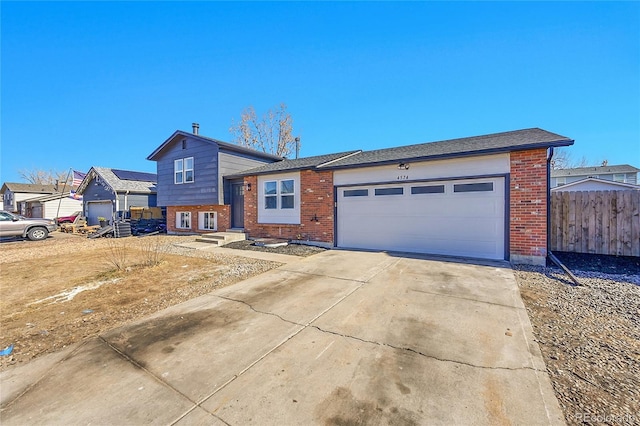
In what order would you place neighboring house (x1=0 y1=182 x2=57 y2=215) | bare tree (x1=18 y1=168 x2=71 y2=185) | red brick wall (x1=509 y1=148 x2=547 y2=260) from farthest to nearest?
bare tree (x1=18 y1=168 x2=71 y2=185), neighboring house (x1=0 y1=182 x2=57 y2=215), red brick wall (x1=509 y1=148 x2=547 y2=260)

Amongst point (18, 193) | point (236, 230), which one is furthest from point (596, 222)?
point (18, 193)

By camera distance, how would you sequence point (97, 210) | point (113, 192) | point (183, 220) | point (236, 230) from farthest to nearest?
1. point (97, 210)
2. point (113, 192)
3. point (183, 220)
4. point (236, 230)

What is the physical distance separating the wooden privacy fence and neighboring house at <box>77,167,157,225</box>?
23.3 meters

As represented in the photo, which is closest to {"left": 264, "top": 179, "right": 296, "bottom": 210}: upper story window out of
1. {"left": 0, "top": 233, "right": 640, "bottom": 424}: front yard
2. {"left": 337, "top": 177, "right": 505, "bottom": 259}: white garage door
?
{"left": 337, "top": 177, "right": 505, "bottom": 259}: white garage door

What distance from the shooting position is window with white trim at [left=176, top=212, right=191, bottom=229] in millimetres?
15354

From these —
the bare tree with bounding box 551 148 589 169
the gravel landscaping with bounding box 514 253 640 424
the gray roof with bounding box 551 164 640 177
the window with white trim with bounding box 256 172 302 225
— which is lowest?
the gravel landscaping with bounding box 514 253 640 424

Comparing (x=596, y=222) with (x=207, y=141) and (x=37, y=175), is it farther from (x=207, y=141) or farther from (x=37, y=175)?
(x=37, y=175)

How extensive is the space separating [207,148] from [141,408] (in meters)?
13.0

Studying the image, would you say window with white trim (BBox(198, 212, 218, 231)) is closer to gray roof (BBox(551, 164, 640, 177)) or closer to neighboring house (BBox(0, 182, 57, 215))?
neighboring house (BBox(0, 182, 57, 215))

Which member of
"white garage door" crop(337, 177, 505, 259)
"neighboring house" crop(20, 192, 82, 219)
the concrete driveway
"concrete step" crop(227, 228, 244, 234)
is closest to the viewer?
the concrete driveway

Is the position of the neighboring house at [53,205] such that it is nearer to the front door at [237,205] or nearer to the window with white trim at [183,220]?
the window with white trim at [183,220]

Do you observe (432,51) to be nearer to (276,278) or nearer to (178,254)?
(276,278)

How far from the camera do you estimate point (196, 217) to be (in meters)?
14.8

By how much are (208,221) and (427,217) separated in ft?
38.4
